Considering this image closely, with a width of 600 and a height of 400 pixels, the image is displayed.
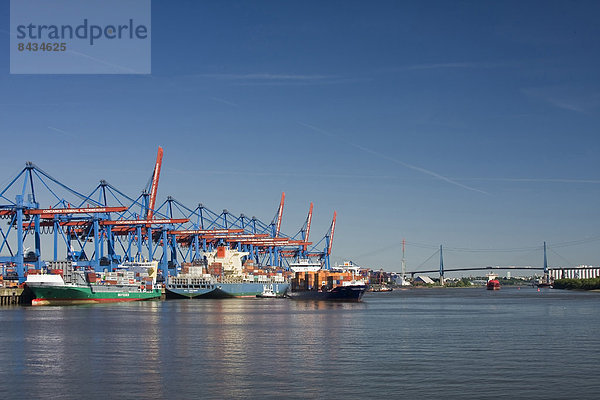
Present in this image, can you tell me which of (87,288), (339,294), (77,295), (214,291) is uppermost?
(87,288)

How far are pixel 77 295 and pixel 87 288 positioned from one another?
2382 mm

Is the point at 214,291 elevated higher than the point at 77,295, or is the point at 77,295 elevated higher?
the point at 77,295

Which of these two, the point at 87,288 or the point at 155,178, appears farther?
the point at 155,178

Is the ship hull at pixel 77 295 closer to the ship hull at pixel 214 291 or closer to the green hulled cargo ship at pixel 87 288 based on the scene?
the green hulled cargo ship at pixel 87 288

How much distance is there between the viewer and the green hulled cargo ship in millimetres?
90875

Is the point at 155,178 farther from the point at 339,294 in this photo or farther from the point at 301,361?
the point at 301,361

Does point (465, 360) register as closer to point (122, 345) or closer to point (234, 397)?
point (234, 397)

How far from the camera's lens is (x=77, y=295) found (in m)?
94.8

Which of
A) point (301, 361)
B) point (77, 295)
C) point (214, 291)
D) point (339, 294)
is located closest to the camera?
point (301, 361)

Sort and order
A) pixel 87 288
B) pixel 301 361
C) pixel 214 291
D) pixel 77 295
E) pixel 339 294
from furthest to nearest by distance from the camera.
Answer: pixel 214 291, pixel 339 294, pixel 87 288, pixel 77 295, pixel 301 361

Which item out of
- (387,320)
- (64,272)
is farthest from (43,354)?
(64,272)

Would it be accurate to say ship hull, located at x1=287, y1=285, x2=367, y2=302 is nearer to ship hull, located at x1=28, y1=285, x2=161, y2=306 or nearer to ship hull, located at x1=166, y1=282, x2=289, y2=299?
ship hull, located at x1=166, y1=282, x2=289, y2=299

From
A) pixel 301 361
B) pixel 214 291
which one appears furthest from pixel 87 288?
pixel 301 361

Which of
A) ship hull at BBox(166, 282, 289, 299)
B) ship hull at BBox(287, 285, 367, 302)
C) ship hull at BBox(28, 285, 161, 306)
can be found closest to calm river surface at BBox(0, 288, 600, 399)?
ship hull at BBox(28, 285, 161, 306)
